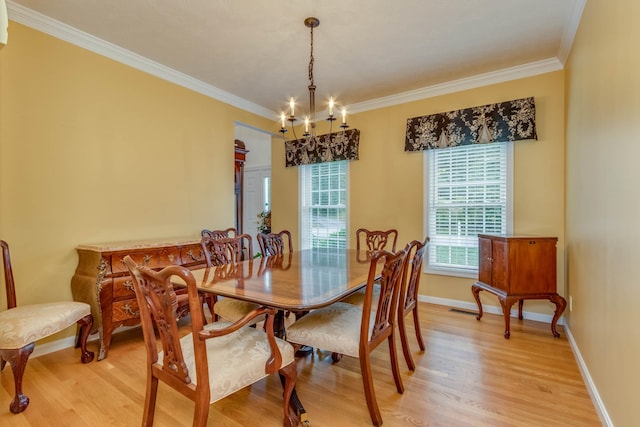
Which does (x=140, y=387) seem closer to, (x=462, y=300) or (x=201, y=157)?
(x=201, y=157)

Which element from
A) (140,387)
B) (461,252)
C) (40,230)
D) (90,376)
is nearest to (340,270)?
(140,387)

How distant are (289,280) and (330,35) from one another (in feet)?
6.91

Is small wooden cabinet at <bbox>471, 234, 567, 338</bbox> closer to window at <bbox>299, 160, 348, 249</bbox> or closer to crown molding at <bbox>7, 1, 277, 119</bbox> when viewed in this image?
window at <bbox>299, 160, 348, 249</bbox>

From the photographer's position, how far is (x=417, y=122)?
379cm

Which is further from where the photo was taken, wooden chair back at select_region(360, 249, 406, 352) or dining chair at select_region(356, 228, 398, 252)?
dining chair at select_region(356, 228, 398, 252)

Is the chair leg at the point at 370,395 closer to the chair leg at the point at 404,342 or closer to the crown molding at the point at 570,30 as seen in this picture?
the chair leg at the point at 404,342

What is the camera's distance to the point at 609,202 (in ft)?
5.59

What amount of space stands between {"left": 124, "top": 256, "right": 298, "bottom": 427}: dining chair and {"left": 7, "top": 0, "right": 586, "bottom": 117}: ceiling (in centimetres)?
210

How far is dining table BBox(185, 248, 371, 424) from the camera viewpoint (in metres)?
1.52

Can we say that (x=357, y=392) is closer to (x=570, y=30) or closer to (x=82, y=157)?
(x=82, y=157)

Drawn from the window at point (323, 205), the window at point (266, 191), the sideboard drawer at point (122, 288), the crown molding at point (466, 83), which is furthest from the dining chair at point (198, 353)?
the window at point (266, 191)

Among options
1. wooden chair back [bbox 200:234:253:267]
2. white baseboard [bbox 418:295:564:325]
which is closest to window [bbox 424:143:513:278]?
white baseboard [bbox 418:295:564:325]

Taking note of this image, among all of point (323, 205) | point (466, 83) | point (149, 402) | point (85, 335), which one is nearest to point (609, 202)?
point (466, 83)

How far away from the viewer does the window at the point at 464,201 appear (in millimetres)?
3410
